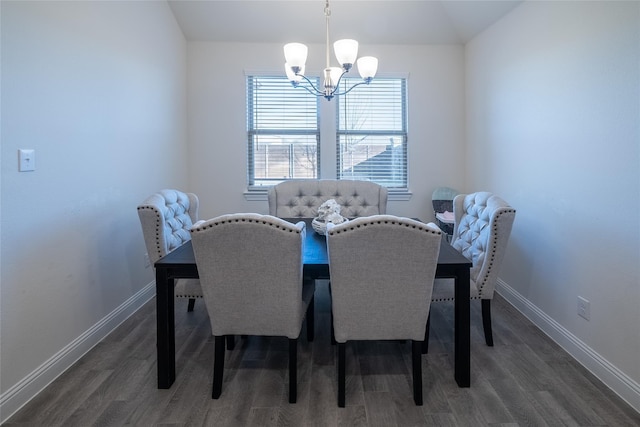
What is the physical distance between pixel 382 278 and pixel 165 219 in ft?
4.86

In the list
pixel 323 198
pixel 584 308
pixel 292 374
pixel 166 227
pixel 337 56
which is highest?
pixel 337 56

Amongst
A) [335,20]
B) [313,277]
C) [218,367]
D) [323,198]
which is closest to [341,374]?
[313,277]

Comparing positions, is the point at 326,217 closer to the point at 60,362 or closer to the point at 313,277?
the point at 313,277

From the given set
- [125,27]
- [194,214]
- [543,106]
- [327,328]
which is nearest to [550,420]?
[327,328]

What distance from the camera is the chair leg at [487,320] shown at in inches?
93.0

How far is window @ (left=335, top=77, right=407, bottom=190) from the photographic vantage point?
4.15 metres

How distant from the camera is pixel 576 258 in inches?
90.4

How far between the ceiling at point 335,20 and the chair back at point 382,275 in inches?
110

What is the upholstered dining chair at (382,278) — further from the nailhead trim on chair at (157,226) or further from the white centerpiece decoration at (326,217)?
the nailhead trim on chair at (157,226)

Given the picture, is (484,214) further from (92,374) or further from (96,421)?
(92,374)

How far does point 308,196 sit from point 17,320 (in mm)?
2186

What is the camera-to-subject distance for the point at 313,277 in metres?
1.94

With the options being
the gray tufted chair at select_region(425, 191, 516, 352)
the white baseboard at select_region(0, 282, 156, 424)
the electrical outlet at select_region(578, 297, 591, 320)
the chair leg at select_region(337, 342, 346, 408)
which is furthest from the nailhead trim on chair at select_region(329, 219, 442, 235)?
the white baseboard at select_region(0, 282, 156, 424)

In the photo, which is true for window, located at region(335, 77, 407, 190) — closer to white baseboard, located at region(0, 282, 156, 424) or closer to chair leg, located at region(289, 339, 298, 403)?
white baseboard, located at region(0, 282, 156, 424)
